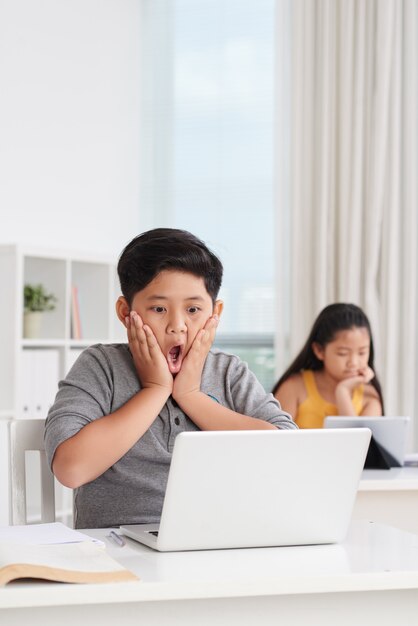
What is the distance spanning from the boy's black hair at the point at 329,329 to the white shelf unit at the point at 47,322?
110cm

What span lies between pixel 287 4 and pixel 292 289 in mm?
1375

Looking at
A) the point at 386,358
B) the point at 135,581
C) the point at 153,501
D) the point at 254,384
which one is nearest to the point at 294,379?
the point at 386,358

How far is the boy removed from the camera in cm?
167

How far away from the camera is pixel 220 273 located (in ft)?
6.06

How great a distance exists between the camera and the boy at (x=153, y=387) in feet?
5.48

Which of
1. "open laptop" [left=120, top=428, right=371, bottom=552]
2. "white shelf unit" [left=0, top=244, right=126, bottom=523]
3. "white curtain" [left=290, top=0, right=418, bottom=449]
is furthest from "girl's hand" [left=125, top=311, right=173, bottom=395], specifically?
"white curtain" [left=290, top=0, right=418, bottom=449]

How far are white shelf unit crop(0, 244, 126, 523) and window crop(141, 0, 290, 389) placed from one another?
69 centimetres

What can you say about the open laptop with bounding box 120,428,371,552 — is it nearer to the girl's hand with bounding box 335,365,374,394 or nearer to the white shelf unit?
the girl's hand with bounding box 335,365,374,394

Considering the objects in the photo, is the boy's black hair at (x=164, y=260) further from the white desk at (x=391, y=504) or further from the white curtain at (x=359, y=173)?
the white curtain at (x=359, y=173)

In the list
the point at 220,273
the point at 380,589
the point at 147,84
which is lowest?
the point at 380,589

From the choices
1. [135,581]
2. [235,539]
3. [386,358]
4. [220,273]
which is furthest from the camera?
[386,358]

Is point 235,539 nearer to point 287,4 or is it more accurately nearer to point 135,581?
point 135,581

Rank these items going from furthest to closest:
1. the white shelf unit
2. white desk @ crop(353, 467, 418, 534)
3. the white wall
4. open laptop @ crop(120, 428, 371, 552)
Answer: the white wall, the white shelf unit, white desk @ crop(353, 467, 418, 534), open laptop @ crop(120, 428, 371, 552)

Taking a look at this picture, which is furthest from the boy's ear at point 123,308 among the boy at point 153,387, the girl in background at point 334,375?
the girl in background at point 334,375
